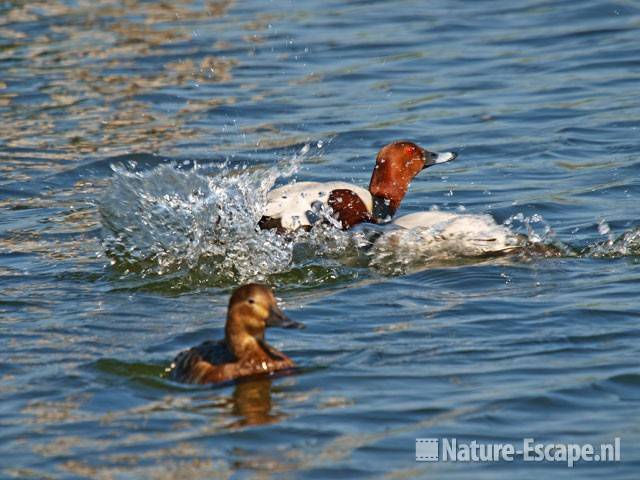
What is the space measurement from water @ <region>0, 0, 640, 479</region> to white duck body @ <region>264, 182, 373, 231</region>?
0.14 m

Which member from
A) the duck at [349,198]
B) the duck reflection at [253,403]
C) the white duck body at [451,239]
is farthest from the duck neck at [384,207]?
the duck reflection at [253,403]

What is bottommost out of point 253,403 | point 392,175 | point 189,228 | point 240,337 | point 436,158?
point 253,403

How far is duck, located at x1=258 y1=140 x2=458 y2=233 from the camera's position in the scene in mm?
8625

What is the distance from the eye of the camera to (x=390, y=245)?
27.0 ft

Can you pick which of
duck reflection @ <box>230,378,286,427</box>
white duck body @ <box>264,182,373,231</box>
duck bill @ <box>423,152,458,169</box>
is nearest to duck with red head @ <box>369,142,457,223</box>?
duck bill @ <box>423,152,458,169</box>

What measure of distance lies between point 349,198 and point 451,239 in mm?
853

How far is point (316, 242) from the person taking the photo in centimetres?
846

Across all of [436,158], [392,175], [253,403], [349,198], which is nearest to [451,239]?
[349,198]

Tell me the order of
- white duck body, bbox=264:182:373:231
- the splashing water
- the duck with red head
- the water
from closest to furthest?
the water → the splashing water → white duck body, bbox=264:182:373:231 → the duck with red head

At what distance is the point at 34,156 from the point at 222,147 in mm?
1594

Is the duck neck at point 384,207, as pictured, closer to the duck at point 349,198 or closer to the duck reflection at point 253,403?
the duck at point 349,198

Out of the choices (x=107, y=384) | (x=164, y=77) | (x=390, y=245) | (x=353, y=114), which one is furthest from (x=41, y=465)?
(x=164, y=77)

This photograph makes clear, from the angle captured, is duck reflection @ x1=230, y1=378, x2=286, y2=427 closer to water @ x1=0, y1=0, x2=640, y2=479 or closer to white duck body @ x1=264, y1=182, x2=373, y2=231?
water @ x1=0, y1=0, x2=640, y2=479

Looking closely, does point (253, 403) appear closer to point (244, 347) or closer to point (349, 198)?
point (244, 347)
